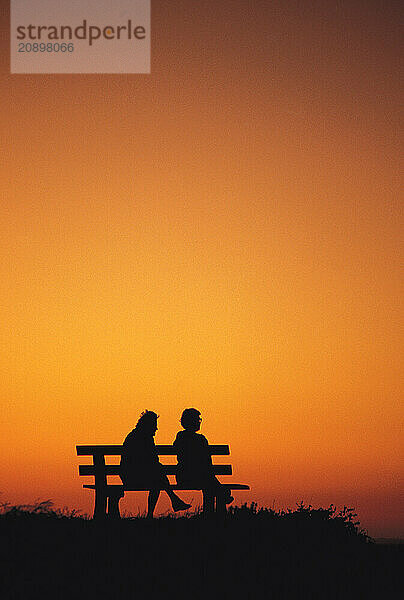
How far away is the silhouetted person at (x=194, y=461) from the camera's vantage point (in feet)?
53.2

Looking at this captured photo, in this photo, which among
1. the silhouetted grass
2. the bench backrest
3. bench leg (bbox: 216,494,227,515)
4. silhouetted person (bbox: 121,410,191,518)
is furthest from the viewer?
bench leg (bbox: 216,494,227,515)

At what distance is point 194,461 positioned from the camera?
16250 mm

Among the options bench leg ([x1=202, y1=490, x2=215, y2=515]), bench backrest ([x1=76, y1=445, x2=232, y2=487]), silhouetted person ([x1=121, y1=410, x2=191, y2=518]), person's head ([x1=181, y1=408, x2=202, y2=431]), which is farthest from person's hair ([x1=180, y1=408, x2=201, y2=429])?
bench leg ([x1=202, y1=490, x2=215, y2=515])

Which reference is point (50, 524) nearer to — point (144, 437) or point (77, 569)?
point (77, 569)

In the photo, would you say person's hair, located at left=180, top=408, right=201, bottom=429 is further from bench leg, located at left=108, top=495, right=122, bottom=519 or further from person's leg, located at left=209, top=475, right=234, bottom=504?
bench leg, located at left=108, top=495, right=122, bottom=519

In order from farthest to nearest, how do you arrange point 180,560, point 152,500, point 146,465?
point 152,500 → point 146,465 → point 180,560

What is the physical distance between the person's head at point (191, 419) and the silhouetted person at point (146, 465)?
47 centimetres

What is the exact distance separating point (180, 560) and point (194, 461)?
283 centimetres

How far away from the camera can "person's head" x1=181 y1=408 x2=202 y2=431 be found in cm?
1623

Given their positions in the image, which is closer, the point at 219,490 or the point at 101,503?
the point at 101,503

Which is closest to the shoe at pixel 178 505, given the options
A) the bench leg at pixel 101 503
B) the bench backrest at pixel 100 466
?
the bench backrest at pixel 100 466

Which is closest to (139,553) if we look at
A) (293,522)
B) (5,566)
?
(5,566)

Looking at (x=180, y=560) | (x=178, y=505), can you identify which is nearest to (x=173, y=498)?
(x=178, y=505)

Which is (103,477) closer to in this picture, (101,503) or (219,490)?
(101,503)
